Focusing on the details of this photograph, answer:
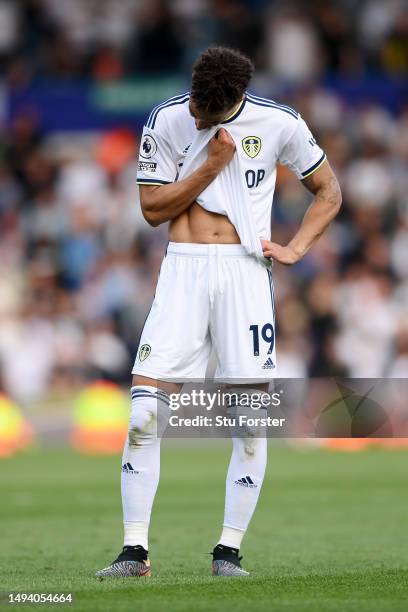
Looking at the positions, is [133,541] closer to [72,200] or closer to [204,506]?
[204,506]

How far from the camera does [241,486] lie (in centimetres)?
720

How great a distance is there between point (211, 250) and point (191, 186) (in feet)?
1.11

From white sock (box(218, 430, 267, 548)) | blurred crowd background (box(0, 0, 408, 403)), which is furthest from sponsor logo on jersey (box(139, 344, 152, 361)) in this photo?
blurred crowd background (box(0, 0, 408, 403))

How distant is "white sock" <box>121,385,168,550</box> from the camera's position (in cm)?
698

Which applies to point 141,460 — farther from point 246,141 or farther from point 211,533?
point 211,533

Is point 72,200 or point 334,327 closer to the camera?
point 334,327

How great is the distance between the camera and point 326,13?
21797mm

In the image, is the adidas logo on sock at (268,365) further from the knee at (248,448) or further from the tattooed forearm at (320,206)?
the tattooed forearm at (320,206)

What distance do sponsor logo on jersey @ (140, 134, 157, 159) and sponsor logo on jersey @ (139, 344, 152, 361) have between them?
95 cm

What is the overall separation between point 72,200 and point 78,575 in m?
13.9

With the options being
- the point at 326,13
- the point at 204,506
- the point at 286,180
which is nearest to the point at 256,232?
the point at 204,506

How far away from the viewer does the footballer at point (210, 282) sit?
706cm

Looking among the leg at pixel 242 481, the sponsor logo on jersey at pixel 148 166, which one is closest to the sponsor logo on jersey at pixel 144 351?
the leg at pixel 242 481

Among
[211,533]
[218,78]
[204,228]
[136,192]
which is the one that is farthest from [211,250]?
[136,192]
